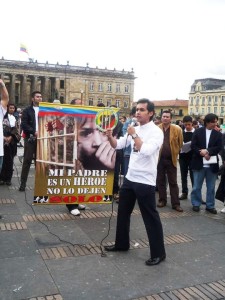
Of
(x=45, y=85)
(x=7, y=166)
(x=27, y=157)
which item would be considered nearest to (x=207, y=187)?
(x=27, y=157)

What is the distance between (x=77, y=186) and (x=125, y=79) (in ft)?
314

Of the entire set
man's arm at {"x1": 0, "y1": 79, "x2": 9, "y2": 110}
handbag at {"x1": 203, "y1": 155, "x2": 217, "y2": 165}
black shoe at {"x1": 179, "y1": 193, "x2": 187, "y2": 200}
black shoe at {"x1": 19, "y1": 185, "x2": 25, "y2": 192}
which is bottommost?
black shoe at {"x1": 179, "y1": 193, "x2": 187, "y2": 200}

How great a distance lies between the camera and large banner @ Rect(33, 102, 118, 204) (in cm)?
554

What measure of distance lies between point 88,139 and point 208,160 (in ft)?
8.47

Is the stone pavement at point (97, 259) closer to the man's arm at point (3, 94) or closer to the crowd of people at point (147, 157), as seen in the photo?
the crowd of people at point (147, 157)

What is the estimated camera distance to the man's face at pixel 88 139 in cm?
576

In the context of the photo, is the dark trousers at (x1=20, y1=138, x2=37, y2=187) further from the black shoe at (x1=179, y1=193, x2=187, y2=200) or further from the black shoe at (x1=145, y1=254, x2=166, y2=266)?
the black shoe at (x1=145, y1=254, x2=166, y2=266)

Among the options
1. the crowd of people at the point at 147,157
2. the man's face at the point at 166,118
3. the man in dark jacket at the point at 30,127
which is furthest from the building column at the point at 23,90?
the man's face at the point at 166,118

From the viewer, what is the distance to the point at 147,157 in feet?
13.7

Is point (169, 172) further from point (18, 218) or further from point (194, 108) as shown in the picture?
point (194, 108)

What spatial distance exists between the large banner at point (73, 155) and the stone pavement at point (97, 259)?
47cm

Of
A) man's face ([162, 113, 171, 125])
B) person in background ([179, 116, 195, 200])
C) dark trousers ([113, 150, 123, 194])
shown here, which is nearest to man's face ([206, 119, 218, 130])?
man's face ([162, 113, 171, 125])

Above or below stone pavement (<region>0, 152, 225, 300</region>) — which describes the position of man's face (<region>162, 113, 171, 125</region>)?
above

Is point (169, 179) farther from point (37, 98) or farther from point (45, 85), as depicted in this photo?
point (45, 85)
